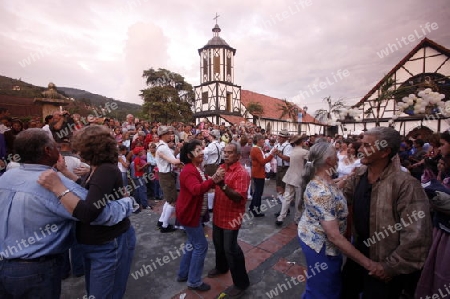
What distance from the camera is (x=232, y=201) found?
2807mm

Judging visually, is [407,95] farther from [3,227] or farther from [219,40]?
[219,40]

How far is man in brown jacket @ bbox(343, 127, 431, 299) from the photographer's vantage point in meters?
1.65

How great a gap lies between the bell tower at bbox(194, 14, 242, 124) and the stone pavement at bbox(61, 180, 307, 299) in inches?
867

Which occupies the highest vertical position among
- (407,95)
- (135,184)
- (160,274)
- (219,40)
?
(219,40)

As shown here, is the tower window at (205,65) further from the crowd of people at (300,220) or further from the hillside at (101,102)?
the crowd of people at (300,220)

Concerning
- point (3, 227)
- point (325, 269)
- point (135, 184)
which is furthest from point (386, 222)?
point (135, 184)

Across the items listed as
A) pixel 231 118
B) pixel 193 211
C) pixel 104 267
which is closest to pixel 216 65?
pixel 231 118

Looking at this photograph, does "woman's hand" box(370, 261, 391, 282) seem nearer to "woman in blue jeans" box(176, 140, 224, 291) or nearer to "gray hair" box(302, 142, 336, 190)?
"gray hair" box(302, 142, 336, 190)

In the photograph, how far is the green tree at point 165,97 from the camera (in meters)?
24.4

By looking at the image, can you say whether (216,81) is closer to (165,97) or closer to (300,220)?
(165,97)

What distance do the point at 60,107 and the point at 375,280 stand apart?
8.97 m

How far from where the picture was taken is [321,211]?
6.16 feet

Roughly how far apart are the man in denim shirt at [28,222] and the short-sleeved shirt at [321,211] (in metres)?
1.84

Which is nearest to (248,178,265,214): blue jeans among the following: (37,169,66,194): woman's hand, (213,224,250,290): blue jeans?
(213,224,250,290): blue jeans
